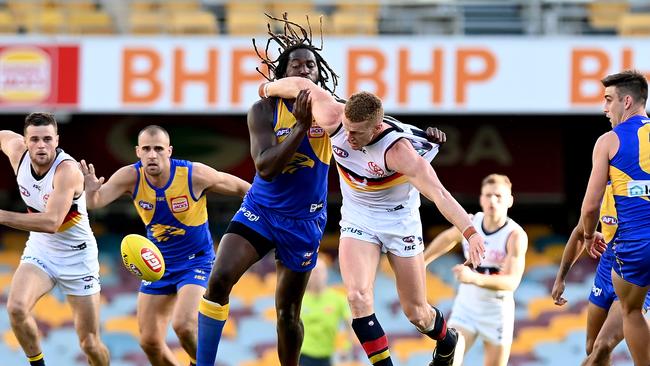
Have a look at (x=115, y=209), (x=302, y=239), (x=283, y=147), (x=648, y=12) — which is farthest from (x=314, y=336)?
(x=648, y=12)

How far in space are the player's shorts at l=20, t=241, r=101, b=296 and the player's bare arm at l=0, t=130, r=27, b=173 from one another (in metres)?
0.79

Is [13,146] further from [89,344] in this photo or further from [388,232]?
[388,232]

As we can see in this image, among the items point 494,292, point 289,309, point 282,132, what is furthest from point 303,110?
point 494,292

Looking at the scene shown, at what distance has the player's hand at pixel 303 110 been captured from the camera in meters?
7.32

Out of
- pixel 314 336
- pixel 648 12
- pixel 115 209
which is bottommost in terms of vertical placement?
pixel 314 336

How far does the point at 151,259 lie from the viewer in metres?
8.60

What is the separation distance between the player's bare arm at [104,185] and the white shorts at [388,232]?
7.80 feet

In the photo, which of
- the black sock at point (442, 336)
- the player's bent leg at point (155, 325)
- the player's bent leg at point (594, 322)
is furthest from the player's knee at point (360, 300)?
the player's bent leg at point (594, 322)

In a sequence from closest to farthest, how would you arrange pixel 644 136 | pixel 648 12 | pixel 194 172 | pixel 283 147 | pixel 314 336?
pixel 283 147 → pixel 644 136 → pixel 194 172 → pixel 314 336 → pixel 648 12

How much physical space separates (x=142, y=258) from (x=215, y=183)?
1156 mm

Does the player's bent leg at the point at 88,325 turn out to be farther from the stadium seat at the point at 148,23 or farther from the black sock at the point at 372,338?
the stadium seat at the point at 148,23

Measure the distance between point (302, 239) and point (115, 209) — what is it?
11148 millimetres

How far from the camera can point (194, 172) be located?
31.0 feet

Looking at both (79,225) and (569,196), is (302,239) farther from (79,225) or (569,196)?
(569,196)
